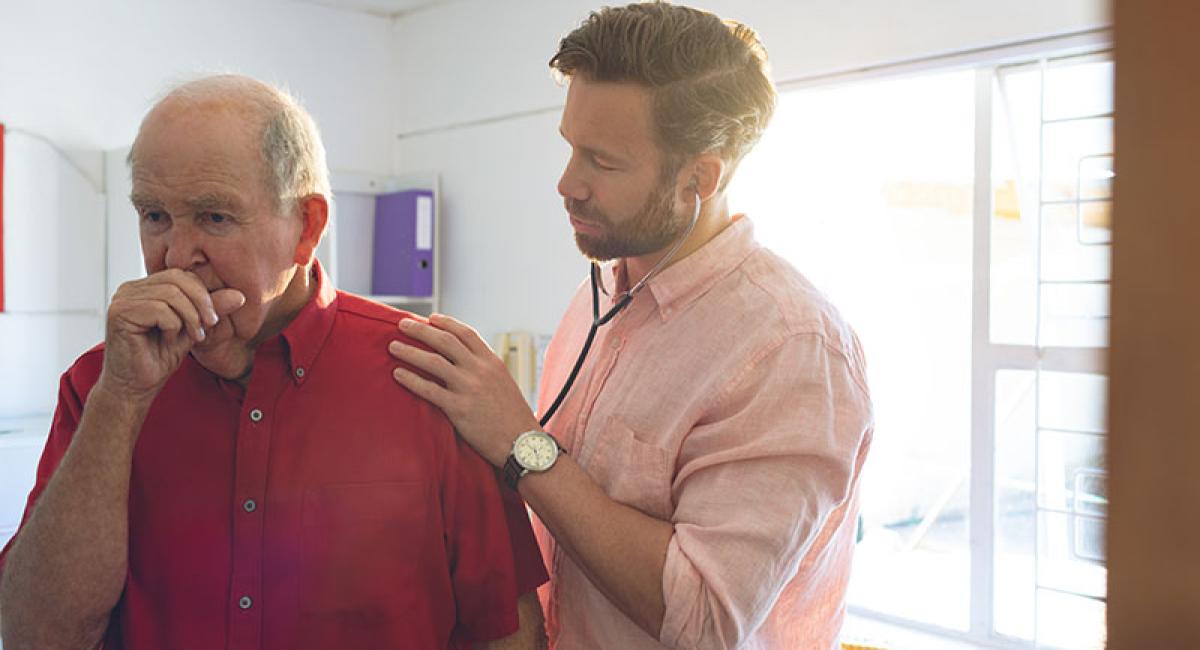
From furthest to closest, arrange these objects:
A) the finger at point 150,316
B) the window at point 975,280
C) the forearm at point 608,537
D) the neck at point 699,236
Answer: the window at point 975,280
the neck at point 699,236
the forearm at point 608,537
the finger at point 150,316

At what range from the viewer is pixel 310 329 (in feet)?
4.49

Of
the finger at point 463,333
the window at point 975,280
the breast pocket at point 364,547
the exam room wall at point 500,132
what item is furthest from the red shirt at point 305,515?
the exam room wall at point 500,132

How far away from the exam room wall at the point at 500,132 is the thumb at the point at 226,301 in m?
2.66

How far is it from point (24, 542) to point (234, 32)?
151 inches

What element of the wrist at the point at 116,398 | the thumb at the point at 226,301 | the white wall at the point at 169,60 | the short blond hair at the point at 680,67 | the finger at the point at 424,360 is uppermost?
the white wall at the point at 169,60

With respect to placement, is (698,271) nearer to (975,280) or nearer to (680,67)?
(680,67)

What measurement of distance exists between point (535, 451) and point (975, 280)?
225cm

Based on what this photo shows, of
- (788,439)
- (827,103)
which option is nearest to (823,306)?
(788,439)

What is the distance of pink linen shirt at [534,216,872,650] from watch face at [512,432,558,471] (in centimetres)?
12

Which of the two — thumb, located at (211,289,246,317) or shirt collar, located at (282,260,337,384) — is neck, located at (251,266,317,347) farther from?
thumb, located at (211,289,246,317)

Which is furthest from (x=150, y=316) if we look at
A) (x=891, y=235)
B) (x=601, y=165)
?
(x=891, y=235)

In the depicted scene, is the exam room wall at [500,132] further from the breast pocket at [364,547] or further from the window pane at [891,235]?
the breast pocket at [364,547]

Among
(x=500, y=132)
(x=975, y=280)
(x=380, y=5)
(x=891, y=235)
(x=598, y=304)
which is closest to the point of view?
(x=598, y=304)

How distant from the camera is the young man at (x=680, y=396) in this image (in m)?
1.25
